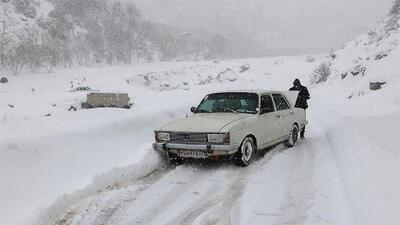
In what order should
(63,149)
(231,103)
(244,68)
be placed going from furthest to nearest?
1. (244,68)
2. (231,103)
3. (63,149)

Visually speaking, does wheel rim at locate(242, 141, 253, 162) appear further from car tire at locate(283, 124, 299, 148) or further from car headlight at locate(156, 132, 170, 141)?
car tire at locate(283, 124, 299, 148)

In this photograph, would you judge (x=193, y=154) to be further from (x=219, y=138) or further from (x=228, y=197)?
(x=228, y=197)

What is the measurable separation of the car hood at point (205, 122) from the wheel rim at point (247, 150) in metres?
0.54

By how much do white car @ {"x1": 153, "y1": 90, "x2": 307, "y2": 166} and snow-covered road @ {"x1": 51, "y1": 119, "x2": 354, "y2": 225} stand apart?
0.38 m

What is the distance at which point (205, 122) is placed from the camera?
7.88 meters

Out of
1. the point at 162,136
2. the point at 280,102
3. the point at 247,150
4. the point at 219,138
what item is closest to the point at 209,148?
the point at 219,138

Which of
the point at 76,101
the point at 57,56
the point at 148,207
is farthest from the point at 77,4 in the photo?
the point at 148,207

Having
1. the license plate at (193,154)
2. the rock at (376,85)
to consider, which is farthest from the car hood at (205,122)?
the rock at (376,85)

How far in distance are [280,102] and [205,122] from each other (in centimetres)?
271

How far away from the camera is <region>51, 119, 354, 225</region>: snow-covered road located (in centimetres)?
515

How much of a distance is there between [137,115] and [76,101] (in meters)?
11.4

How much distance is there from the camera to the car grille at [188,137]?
750 centimetres

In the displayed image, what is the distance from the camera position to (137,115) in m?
11.7

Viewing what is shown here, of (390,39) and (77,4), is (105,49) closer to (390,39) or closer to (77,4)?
(77,4)
